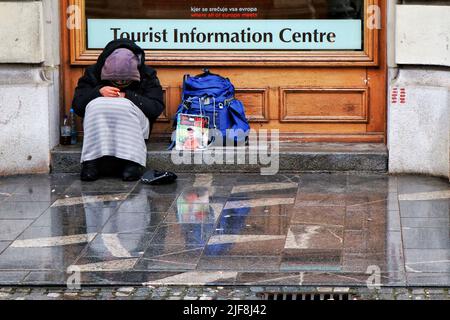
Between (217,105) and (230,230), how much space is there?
2.40 metres

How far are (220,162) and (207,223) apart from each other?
186cm

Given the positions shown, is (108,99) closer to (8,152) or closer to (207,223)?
(8,152)

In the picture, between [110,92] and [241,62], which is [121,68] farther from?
[241,62]

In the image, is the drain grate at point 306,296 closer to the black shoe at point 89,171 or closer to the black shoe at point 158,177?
the black shoe at point 158,177

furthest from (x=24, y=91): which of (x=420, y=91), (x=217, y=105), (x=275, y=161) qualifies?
(x=420, y=91)

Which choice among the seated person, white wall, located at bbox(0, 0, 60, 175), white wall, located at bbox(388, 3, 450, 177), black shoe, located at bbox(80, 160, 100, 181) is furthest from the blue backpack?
white wall, located at bbox(388, 3, 450, 177)

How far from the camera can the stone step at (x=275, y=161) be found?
10.6 meters

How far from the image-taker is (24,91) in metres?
10.7

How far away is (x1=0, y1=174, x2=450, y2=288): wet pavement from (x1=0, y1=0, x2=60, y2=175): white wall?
22 centimetres

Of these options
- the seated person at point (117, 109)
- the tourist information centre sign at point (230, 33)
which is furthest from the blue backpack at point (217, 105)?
the tourist information centre sign at point (230, 33)

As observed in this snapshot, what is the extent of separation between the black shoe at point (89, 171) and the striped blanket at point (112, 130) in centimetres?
4

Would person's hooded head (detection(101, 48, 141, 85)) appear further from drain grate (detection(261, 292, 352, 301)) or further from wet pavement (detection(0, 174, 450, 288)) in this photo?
drain grate (detection(261, 292, 352, 301))

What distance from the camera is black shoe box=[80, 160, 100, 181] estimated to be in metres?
10.4
